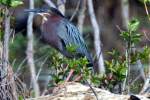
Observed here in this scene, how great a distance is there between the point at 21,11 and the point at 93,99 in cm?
357

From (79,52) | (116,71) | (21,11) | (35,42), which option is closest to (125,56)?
(116,71)

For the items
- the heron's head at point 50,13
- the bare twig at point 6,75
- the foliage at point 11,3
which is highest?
the foliage at point 11,3

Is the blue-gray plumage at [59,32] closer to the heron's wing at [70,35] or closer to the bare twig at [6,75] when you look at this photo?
the heron's wing at [70,35]

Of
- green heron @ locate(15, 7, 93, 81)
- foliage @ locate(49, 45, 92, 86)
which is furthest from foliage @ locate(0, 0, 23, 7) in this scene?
green heron @ locate(15, 7, 93, 81)

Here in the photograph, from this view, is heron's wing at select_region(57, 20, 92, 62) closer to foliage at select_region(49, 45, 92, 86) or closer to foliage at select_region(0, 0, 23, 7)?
foliage at select_region(49, 45, 92, 86)

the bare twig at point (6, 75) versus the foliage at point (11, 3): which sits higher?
the foliage at point (11, 3)

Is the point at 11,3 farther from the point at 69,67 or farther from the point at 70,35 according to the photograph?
the point at 70,35

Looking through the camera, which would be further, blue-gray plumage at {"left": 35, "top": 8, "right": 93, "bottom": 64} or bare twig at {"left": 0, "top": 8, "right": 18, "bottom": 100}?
blue-gray plumage at {"left": 35, "top": 8, "right": 93, "bottom": 64}

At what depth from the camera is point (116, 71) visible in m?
3.73

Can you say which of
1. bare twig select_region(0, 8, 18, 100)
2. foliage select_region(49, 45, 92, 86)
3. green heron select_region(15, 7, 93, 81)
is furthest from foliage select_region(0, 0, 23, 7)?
green heron select_region(15, 7, 93, 81)

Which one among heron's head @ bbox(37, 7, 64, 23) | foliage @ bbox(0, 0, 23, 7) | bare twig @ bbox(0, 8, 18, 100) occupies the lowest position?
bare twig @ bbox(0, 8, 18, 100)

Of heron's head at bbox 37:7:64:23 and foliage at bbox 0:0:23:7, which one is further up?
foliage at bbox 0:0:23:7

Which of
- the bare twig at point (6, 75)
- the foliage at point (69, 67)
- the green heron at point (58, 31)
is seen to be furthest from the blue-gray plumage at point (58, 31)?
the bare twig at point (6, 75)

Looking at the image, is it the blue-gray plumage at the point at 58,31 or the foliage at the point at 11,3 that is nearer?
the foliage at the point at 11,3
